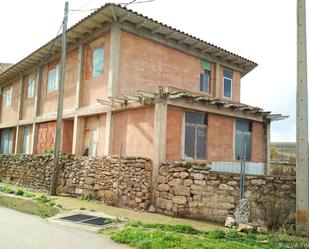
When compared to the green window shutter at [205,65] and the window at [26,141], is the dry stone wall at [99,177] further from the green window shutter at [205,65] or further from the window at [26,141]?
the green window shutter at [205,65]

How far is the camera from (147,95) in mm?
12320

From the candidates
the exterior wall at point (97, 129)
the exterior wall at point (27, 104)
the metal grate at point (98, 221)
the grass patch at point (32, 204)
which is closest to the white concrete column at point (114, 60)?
the exterior wall at point (97, 129)

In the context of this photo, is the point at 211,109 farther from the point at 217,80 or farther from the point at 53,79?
the point at 53,79

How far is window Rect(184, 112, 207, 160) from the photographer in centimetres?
1375

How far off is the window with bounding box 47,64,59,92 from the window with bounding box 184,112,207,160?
938 centimetres

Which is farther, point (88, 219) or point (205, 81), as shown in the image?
point (205, 81)

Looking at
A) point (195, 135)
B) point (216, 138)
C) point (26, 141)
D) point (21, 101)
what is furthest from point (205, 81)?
point (21, 101)

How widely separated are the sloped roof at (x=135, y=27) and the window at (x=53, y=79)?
1016 millimetres

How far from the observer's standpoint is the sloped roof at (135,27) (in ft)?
47.0

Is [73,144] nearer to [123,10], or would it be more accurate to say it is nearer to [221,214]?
[123,10]

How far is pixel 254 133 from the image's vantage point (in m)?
16.9

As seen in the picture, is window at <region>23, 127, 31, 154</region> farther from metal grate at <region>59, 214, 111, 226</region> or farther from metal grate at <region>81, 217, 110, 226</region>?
metal grate at <region>81, 217, 110, 226</region>

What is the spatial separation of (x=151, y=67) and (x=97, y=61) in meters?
2.57

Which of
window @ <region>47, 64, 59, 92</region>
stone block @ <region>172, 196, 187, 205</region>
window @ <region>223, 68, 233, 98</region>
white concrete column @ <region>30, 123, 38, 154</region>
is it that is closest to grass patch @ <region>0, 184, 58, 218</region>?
stone block @ <region>172, 196, 187, 205</region>
